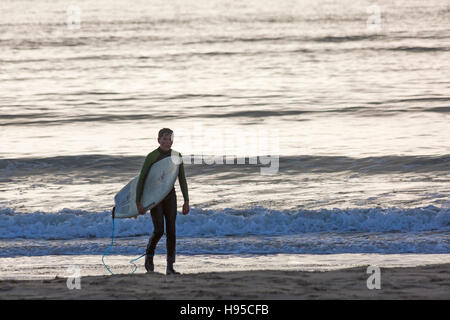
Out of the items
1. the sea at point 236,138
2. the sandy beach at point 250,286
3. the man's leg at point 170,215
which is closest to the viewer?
the sandy beach at point 250,286

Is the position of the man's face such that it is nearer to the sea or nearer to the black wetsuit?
the black wetsuit

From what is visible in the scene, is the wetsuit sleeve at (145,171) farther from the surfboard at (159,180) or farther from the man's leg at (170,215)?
the man's leg at (170,215)

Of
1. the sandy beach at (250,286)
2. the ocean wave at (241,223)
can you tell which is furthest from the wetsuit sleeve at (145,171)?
the ocean wave at (241,223)

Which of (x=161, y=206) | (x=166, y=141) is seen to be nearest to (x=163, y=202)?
(x=161, y=206)

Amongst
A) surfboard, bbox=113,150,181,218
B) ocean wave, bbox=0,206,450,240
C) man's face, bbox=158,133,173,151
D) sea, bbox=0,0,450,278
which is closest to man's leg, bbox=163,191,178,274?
surfboard, bbox=113,150,181,218

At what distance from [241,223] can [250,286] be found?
4.94 m

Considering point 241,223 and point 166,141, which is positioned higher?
point 166,141

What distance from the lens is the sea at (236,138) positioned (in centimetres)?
1066

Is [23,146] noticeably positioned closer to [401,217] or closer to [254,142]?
[254,142]

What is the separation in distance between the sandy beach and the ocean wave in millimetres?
3828

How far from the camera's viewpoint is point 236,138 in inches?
867

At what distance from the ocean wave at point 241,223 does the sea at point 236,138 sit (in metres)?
0.04

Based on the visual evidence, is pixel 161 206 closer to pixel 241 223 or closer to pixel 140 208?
pixel 140 208
